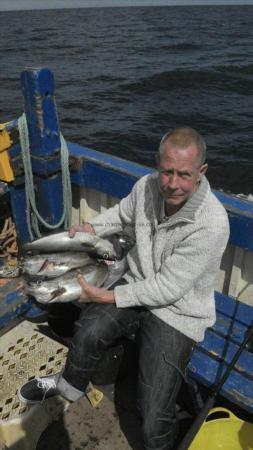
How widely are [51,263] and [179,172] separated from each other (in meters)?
1.20

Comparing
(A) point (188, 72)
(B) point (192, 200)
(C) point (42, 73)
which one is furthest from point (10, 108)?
(B) point (192, 200)

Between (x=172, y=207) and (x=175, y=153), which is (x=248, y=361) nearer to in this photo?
(x=172, y=207)

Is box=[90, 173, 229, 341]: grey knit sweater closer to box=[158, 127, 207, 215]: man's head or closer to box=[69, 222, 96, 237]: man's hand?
box=[158, 127, 207, 215]: man's head

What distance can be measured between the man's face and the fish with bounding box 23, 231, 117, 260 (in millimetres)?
832

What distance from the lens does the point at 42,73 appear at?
3.12m

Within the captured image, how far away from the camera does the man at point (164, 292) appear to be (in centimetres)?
244

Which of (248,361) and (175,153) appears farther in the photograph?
(248,361)

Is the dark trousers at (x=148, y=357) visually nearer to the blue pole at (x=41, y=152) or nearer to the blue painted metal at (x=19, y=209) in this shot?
the blue pole at (x=41, y=152)

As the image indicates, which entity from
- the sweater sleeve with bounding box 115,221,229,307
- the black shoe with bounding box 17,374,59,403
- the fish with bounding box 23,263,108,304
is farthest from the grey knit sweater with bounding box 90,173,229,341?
the black shoe with bounding box 17,374,59,403

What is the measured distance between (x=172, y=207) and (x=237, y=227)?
2.04 ft

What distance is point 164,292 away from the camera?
2.54 metres

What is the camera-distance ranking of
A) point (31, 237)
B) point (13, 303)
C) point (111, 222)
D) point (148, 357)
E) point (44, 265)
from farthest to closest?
point (31, 237), point (13, 303), point (111, 222), point (44, 265), point (148, 357)

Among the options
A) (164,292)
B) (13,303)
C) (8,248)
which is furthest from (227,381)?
(8,248)

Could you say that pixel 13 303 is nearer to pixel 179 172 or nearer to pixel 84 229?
pixel 84 229
